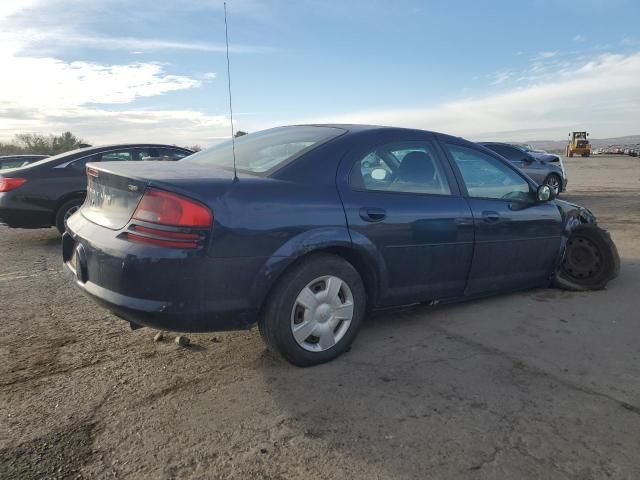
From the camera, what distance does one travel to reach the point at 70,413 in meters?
2.59

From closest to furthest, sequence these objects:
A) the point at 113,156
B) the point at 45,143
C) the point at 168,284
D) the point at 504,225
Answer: the point at 168,284, the point at 504,225, the point at 113,156, the point at 45,143

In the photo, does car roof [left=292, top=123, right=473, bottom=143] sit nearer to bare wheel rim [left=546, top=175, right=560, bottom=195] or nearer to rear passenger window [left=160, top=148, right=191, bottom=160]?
rear passenger window [left=160, top=148, right=191, bottom=160]

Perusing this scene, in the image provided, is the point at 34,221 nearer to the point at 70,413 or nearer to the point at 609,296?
the point at 70,413

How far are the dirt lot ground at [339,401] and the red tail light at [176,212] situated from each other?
96 centimetres

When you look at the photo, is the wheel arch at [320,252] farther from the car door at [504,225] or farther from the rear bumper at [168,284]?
the car door at [504,225]

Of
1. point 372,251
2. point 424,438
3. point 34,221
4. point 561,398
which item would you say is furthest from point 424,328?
point 34,221

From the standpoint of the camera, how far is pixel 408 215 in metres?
3.47

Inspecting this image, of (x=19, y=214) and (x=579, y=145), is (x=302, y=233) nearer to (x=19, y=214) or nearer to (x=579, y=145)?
(x=19, y=214)

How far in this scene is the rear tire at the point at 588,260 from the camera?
4898 mm

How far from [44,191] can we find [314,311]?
18.3 feet

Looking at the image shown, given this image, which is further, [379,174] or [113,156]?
[113,156]

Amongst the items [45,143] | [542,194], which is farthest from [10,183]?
[45,143]

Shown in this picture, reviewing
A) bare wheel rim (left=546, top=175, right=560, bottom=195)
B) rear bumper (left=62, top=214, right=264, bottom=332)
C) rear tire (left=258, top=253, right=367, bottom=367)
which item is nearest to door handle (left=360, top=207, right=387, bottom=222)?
rear tire (left=258, top=253, right=367, bottom=367)

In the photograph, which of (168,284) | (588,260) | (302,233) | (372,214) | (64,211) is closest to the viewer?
(168,284)
